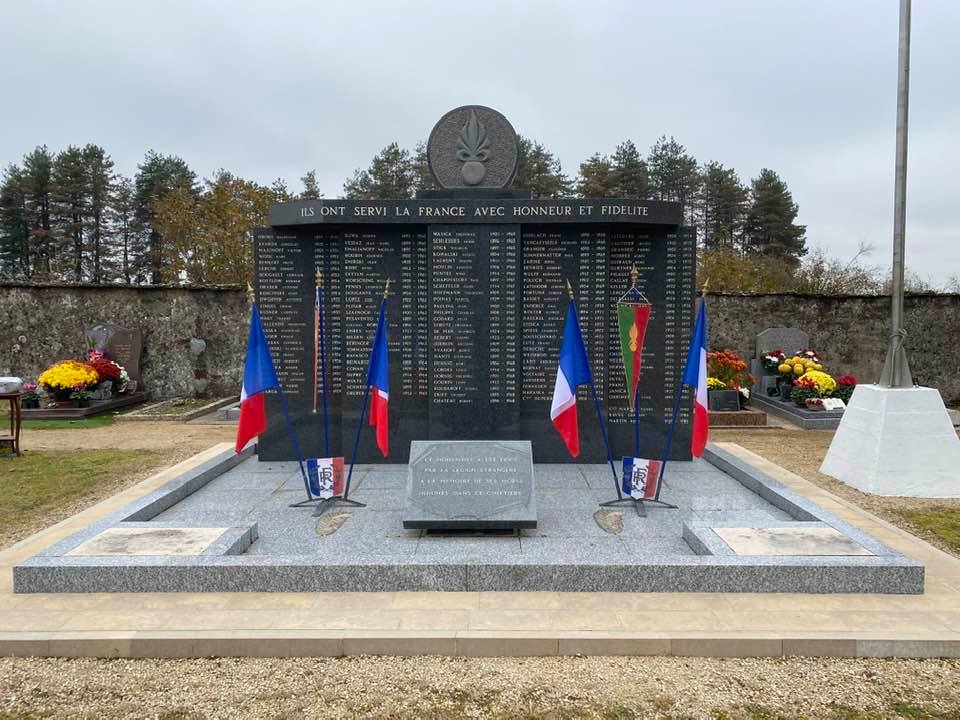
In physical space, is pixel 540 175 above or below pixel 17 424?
above

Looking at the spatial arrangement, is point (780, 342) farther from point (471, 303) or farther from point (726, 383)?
point (471, 303)

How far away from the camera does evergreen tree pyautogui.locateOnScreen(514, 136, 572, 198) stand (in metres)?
35.0

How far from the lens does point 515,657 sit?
443 cm

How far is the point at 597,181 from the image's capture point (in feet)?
113

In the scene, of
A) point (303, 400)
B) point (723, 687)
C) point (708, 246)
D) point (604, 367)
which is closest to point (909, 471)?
point (604, 367)

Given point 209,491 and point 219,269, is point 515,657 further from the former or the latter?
point 219,269

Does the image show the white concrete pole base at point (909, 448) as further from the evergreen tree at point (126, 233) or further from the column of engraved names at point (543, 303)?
the evergreen tree at point (126, 233)

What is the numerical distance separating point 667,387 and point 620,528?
3402 mm

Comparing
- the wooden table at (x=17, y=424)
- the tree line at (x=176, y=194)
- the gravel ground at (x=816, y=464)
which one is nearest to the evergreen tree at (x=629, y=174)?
the tree line at (x=176, y=194)

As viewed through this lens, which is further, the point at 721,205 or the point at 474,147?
the point at 721,205

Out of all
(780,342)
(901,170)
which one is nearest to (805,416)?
(780,342)

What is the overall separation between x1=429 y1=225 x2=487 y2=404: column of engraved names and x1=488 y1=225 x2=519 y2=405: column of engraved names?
0.54ft

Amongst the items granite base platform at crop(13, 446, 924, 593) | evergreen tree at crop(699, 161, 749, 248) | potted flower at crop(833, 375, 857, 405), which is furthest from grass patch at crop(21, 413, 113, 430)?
evergreen tree at crop(699, 161, 749, 248)

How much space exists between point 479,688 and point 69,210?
140 feet
